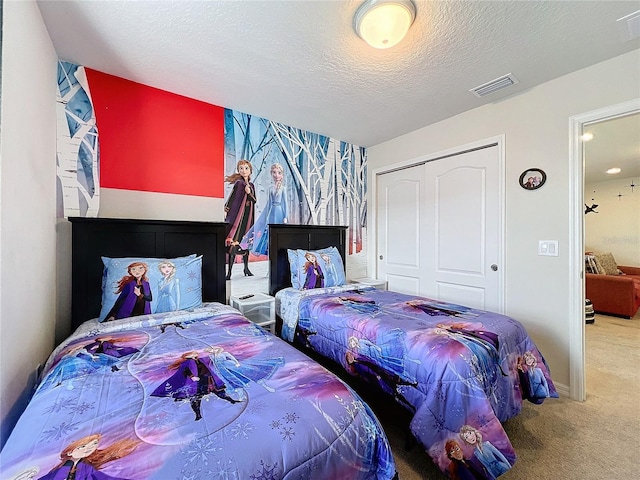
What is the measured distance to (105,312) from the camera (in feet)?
5.58

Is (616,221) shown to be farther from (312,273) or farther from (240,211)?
(240,211)

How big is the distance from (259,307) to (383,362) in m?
1.35

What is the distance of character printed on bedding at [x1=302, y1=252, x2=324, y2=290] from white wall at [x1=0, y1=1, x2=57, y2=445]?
1.79 m

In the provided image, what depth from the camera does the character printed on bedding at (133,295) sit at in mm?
1724

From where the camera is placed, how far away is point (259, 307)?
2.59 meters

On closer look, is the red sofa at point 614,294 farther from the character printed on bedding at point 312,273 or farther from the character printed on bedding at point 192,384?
the character printed on bedding at point 192,384

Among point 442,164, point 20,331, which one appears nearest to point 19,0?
point 20,331

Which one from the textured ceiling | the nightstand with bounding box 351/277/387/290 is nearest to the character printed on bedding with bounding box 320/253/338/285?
the nightstand with bounding box 351/277/387/290

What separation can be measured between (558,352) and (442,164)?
1.90 metres

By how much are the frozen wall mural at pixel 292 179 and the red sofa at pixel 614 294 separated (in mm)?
3701

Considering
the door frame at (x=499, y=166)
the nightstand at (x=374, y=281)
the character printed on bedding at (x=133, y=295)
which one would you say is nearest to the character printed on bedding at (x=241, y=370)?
the character printed on bedding at (x=133, y=295)

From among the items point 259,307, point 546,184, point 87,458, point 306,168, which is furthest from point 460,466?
point 306,168

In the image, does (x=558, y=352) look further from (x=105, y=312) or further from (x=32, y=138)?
(x=32, y=138)

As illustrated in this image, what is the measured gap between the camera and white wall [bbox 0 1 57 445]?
1086 millimetres
